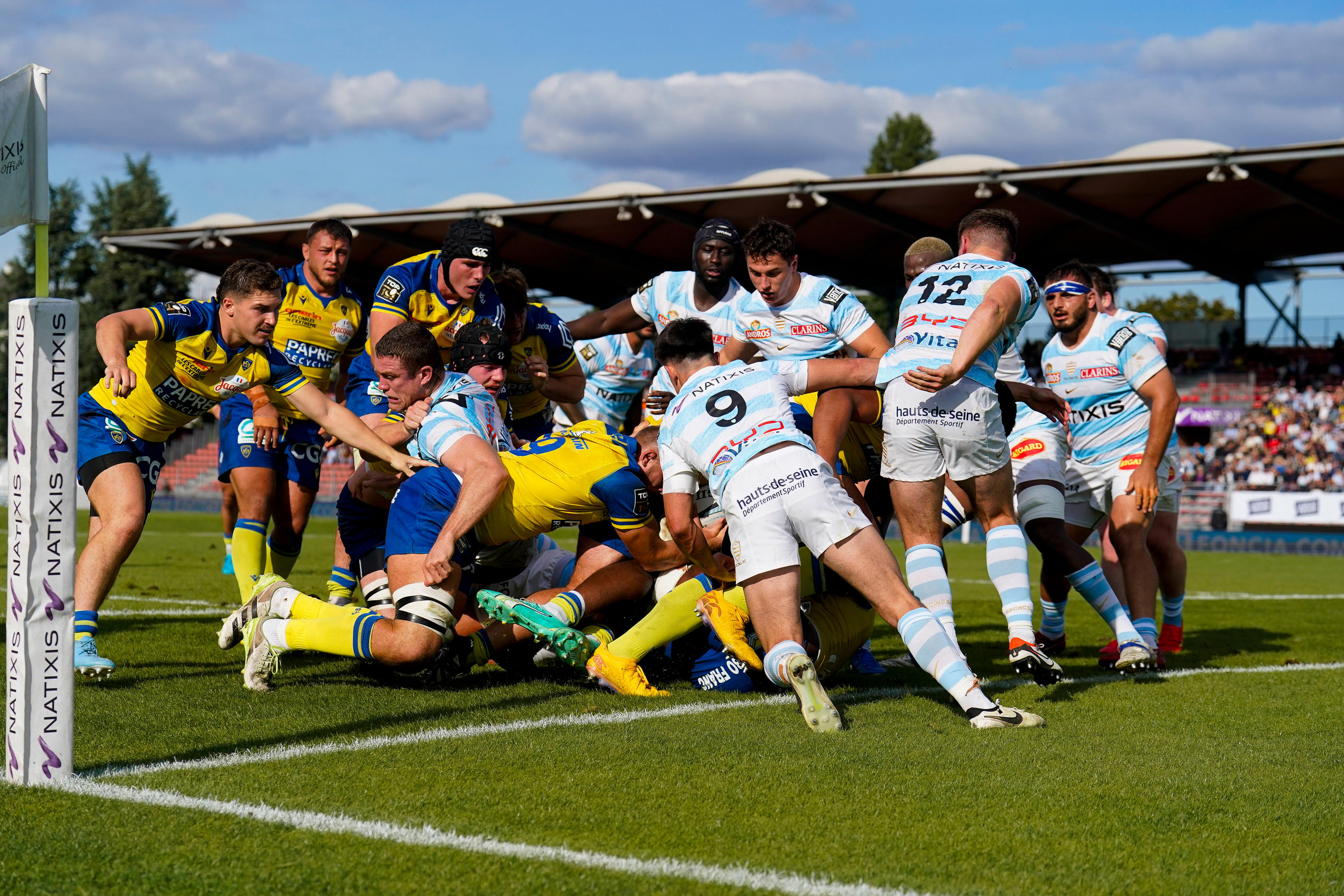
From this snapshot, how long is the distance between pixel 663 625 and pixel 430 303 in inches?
109

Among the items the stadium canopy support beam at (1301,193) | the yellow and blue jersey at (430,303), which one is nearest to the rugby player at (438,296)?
the yellow and blue jersey at (430,303)

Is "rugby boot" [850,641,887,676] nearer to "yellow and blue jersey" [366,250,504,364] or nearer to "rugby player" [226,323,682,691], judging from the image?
"rugby player" [226,323,682,691]

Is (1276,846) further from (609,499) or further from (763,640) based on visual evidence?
(609,499)

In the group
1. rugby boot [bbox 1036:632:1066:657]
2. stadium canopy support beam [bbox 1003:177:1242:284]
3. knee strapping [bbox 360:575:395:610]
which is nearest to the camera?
knee strapping [bbox 360:575:395:610]

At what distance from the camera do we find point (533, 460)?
5930mm

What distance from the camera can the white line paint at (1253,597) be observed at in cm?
1192

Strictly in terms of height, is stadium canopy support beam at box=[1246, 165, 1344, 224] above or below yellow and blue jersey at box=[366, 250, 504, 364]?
above

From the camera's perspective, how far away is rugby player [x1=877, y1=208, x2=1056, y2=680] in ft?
18.1

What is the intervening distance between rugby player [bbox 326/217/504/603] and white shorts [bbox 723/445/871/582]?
8.98 ft

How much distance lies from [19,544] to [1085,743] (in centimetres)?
366

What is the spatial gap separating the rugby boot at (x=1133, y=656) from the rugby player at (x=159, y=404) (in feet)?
11.9

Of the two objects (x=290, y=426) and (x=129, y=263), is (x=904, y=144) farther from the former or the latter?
(x=290, y=426)

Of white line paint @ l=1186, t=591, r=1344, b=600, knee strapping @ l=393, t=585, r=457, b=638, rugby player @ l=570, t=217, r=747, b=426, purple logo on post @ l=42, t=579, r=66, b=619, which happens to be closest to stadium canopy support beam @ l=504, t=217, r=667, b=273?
white line paint @ l=1186, t=591, r=1344, b=600

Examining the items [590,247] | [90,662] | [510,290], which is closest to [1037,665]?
[510,290]
